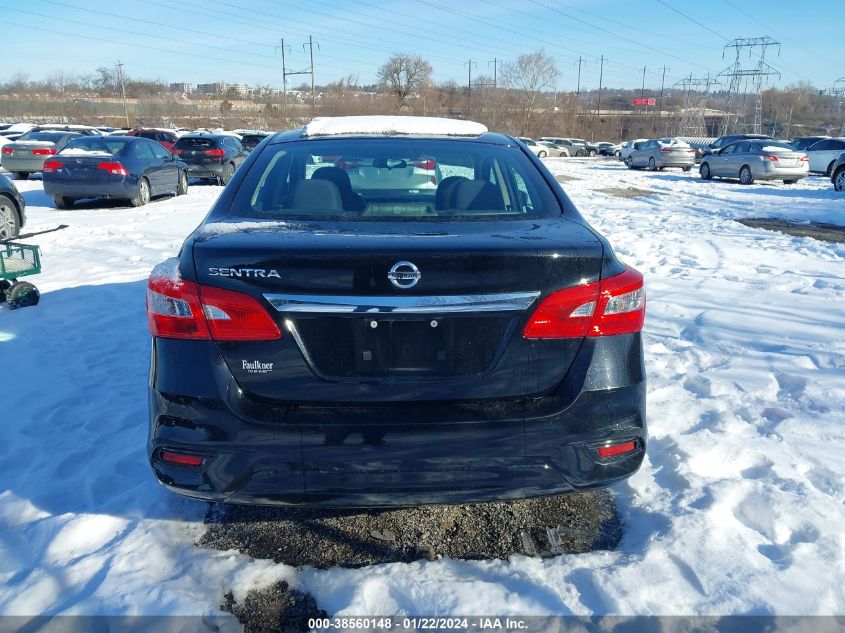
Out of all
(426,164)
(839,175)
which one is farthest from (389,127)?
(839,175)

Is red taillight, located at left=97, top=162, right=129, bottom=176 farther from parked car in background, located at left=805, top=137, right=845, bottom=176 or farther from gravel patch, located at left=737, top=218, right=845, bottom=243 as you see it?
parked car in background, located at left=805, top=137, right=845, bottom=176

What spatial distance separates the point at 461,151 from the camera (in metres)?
3.30

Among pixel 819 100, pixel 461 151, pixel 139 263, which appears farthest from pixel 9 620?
pixel 819 100

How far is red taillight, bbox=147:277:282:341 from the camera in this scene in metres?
2.11

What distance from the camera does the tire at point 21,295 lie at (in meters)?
5.77

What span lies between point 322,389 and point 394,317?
0.35 meters

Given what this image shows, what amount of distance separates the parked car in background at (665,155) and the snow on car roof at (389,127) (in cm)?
2819

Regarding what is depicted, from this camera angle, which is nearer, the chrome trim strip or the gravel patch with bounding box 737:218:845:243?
the chrome trim strip

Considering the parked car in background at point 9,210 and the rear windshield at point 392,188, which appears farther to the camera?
the parked car in background at point 9,210

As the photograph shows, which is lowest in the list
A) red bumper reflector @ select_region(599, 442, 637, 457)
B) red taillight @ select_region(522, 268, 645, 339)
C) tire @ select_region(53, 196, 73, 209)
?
tire @ select_region(53, 196, 73, 209)

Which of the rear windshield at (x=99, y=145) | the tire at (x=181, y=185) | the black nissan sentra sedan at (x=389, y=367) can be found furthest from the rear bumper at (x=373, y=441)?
the tire at (x=181, y=185)

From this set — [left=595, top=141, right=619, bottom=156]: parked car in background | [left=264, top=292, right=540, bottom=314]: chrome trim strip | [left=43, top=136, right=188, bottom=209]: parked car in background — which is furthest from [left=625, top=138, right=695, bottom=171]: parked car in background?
[left=264, top=292, right=540, bottom=314]: chrome trim strip

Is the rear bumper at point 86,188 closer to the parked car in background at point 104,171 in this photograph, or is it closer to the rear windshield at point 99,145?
the parked car in background at point 104,171

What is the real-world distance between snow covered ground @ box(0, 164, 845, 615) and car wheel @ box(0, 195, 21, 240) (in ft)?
8.43
